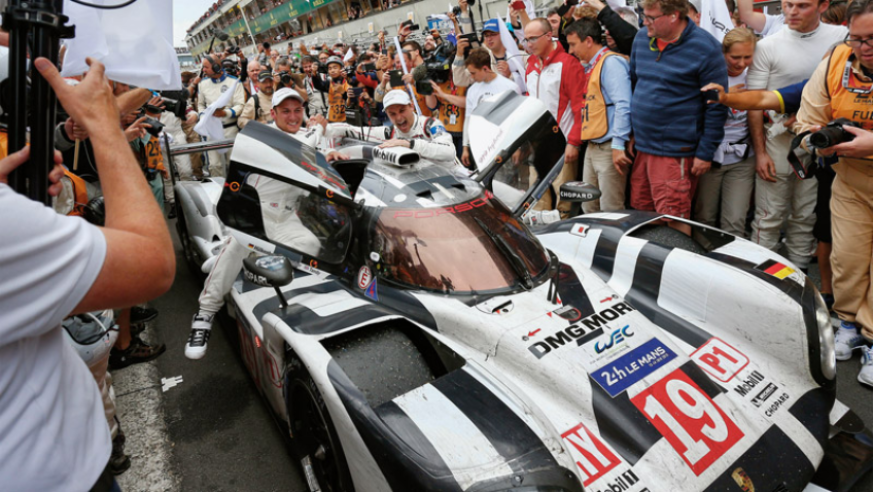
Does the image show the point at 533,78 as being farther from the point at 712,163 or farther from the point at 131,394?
the point at 131,394

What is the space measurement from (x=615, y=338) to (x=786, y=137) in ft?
8.69

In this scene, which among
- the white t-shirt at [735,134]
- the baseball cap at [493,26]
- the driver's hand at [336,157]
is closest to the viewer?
the driver's hand at [336,157]

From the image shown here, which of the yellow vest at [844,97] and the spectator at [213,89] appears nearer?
the yellow vest at [844,97]

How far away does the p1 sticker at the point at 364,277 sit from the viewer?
2.62 meters

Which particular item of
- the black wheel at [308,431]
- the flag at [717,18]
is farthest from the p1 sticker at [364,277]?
the flag at [717,18]

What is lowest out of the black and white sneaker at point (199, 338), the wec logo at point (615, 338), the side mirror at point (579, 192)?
the black and white sneaker at point (199, 338)

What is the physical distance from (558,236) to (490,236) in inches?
27.9

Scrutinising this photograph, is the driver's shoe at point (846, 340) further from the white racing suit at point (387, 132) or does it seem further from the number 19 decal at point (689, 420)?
the white racing suit at point (387, 132)

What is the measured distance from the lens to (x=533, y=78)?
215 inches

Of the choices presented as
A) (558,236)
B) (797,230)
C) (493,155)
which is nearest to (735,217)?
(797,230)

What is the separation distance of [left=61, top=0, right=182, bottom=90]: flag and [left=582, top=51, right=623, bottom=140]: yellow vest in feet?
12.1

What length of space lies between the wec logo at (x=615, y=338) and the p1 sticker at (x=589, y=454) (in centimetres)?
35

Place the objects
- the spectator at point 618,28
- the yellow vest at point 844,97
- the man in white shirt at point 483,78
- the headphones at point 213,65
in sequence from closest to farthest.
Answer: the yellow vest at point 844,97 → the spectator at point 618,28 → the man in white shirt at point 483,78 → the headphones at point 213,65

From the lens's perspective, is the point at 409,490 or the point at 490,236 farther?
the point at 490,236
